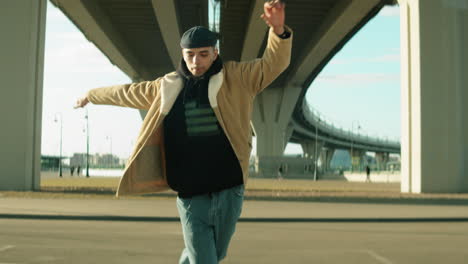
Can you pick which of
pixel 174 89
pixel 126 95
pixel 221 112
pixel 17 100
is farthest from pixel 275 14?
pixel 17 100

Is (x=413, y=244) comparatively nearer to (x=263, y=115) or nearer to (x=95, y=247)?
(x=95, y=247)

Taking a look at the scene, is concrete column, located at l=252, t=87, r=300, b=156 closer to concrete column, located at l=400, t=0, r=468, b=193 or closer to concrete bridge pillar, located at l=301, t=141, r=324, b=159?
concrete column, located at l=400, t=0, r=468, b=193

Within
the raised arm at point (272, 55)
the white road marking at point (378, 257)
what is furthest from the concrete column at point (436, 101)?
the raised arm at point (272, 55)

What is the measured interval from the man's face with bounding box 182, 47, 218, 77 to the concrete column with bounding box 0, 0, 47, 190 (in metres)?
20.7

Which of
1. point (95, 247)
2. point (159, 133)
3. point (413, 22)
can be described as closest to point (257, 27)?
point (413, 22)

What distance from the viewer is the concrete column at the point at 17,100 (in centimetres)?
2311

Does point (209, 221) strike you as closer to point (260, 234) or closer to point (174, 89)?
point (174, 89)

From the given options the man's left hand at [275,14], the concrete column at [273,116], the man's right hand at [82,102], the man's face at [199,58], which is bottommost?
the man's right hand at [82,102]

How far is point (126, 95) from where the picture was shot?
13.2 feet

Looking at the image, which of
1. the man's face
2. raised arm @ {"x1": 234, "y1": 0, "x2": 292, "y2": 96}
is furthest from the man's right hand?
raised arm @ {"x1": 234, "y1": 0, "x2": 292, "y2": 96}

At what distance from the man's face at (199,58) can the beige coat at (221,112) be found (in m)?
0.09

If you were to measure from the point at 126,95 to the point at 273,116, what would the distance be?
6574 centimetres

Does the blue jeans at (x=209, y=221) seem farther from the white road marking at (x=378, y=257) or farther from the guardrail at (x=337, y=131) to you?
the guardrail at (x=337, y=131)

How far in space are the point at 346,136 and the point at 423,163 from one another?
9731 centimetres
